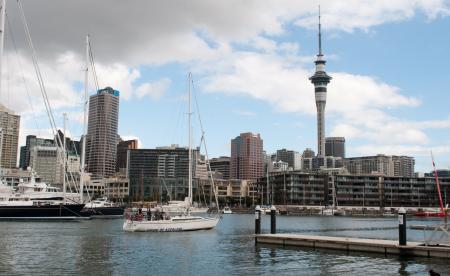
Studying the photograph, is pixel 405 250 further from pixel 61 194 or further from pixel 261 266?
pixel 61 194

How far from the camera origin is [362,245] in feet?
136

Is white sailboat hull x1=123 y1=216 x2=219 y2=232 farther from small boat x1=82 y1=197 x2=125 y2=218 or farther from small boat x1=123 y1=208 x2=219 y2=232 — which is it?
small boat x1=82 y1=197 x2=125 y2=218

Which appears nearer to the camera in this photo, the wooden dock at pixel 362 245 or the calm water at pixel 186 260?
the calm water at pixel 186 260

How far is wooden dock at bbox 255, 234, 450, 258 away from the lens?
122 ft

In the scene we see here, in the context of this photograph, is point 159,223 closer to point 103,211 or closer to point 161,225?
point 161,225

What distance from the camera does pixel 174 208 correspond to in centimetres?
12412

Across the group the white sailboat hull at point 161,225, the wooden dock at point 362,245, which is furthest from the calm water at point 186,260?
the white sailboat hull at point 161,225

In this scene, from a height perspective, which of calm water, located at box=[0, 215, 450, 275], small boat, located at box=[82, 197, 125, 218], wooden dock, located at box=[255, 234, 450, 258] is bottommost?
calm water, located at box=[0, 215, 450, 275]

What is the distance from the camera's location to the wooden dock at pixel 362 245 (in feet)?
122

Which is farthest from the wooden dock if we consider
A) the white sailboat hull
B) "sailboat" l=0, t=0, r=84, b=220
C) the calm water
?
"sailboat" l=0, t=0, r=84, b=220

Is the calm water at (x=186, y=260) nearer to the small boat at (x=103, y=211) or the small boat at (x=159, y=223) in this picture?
the small boat at (x=159, y=223)

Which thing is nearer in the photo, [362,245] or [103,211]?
Result: [362,245]

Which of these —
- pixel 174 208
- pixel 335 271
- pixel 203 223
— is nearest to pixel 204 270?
pixel 335 271

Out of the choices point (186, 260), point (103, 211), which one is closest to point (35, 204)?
point (103, 211)
